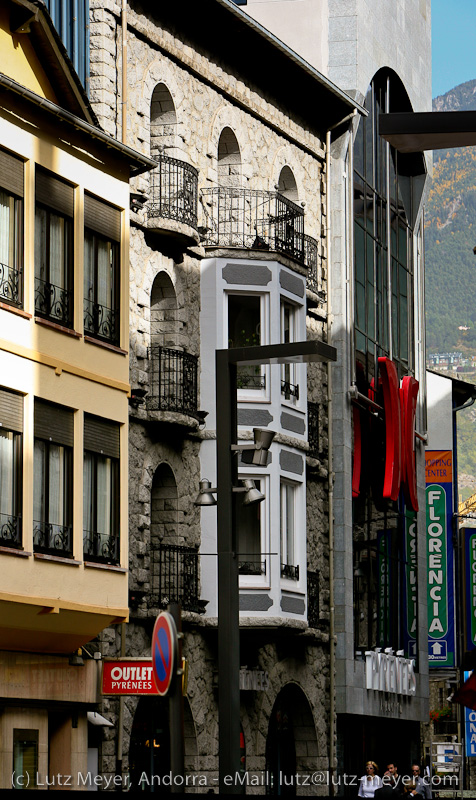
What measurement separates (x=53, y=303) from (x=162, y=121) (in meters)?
8.66

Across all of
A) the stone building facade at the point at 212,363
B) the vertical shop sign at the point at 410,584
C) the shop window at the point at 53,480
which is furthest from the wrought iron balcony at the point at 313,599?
the shop window at the point at 53,480

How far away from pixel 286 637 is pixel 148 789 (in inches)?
256

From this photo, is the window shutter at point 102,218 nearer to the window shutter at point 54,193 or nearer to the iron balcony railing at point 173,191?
the window shutter at point 54,193

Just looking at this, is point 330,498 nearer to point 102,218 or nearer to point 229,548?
point 102,218

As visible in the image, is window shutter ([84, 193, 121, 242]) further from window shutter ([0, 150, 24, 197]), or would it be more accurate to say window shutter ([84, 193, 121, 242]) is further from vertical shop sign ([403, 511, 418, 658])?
vertical shop sign ([403, 511, 418, 658])

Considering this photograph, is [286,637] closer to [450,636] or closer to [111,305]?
[111,305]

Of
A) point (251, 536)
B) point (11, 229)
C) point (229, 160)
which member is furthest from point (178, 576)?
point (229, 160)

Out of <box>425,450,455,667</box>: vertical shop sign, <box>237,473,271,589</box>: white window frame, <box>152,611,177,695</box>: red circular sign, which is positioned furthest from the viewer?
<box>425,450,455,667</box>: vertical shop sign

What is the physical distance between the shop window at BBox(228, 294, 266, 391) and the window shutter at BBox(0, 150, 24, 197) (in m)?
10.7

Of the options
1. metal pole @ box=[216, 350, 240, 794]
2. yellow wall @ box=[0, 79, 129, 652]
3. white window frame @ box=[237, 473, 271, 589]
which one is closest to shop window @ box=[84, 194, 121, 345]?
yellow wall @ box=[0, 79, 129, 652]

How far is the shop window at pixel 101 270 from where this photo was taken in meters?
26.6

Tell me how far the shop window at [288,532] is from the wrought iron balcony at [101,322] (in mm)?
9245

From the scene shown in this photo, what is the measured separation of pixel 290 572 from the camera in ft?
116

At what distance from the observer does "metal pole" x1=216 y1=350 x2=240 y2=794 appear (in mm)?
18578
